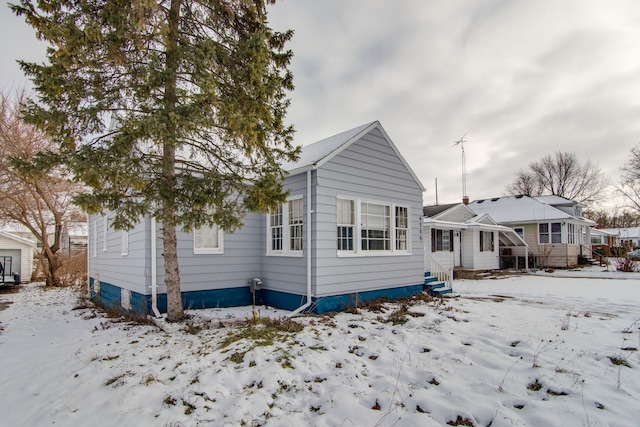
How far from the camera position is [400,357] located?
4992 mm

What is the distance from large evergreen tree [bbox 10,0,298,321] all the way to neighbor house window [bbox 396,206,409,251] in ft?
15.1

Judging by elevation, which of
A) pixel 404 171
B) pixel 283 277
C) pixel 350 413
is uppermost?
pixel 404 171

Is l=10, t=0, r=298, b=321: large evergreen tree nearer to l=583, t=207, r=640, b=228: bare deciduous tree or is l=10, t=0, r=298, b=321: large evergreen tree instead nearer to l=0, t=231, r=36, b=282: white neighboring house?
l=0, t=231, r=36, b=282: white neighboring house

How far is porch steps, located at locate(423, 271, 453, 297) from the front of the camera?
11009 millimetres

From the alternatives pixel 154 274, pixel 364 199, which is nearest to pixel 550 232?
pixel 364 199

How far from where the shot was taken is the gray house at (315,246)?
812 centimetres

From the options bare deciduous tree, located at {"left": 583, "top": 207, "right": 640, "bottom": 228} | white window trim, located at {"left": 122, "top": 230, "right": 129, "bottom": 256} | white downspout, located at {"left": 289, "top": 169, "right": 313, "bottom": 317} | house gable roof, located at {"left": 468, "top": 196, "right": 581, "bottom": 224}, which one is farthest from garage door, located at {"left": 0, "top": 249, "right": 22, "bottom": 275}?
bare deciduous tree, located at {"left": 583, "top": 207, "right": 640, "bottom": 228}

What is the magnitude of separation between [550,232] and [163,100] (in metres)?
26.0

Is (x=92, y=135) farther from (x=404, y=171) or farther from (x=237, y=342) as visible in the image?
(x=404, y=171)

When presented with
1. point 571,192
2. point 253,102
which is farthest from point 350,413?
point 571,192

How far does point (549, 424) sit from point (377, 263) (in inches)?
246

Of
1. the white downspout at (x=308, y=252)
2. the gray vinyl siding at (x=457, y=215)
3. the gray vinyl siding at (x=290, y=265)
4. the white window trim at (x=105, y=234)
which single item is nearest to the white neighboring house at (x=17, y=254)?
the white window trim at (x=105, y=234)

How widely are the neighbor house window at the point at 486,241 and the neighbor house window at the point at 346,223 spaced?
14723 mm

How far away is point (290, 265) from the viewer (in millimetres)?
8734
